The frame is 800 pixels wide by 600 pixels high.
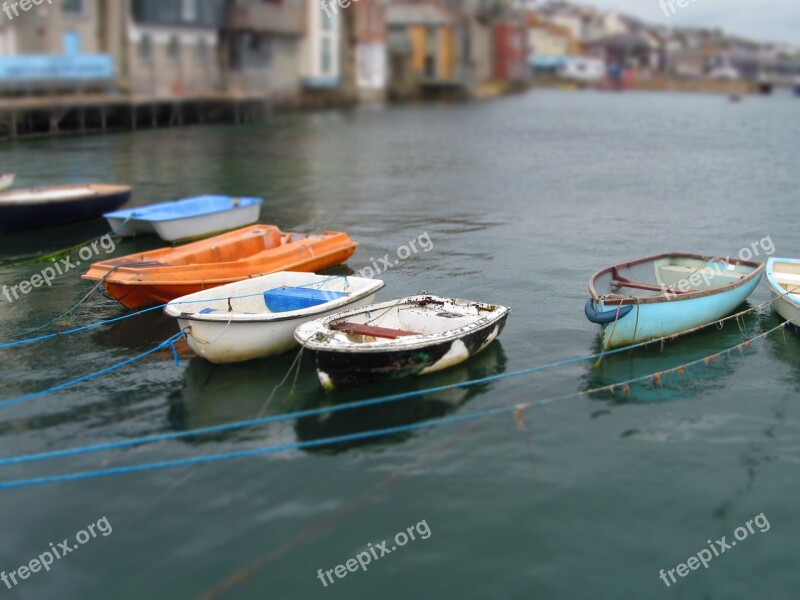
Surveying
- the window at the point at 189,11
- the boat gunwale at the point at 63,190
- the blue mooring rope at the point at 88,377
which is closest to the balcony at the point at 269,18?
the window at the point at 189,11

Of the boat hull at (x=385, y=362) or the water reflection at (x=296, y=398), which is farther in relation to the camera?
the boat hull at (x=385, y=362)

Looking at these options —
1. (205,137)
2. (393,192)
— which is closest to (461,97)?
(205,137)

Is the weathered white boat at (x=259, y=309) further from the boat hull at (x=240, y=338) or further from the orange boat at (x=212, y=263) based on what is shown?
the orange boat at (x=212, y=263)

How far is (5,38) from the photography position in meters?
52.3

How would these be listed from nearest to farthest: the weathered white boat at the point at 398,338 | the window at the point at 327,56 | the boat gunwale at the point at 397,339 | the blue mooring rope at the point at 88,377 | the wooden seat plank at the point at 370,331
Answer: the boat gunwale at the point at 397,339
the weathered white boat at the point at 398,338
the blue mooring rope at the point at 88,377
the wooden seat plank at the point at 370,331
the window at the point at 327,56

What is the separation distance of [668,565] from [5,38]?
53.9 meters

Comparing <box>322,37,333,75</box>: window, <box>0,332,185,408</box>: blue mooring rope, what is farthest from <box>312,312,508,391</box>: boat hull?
<box>322,37,333,75</box>: window

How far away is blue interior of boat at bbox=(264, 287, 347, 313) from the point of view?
14.5 metres

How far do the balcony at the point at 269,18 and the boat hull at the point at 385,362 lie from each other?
68.6 m

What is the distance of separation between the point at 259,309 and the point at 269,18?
2717 inches

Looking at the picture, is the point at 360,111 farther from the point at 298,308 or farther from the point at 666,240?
the point at 298,308

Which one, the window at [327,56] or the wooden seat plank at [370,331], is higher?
the window at [327,56]

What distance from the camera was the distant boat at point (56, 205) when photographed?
2308cm

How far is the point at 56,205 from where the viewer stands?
23.7m
